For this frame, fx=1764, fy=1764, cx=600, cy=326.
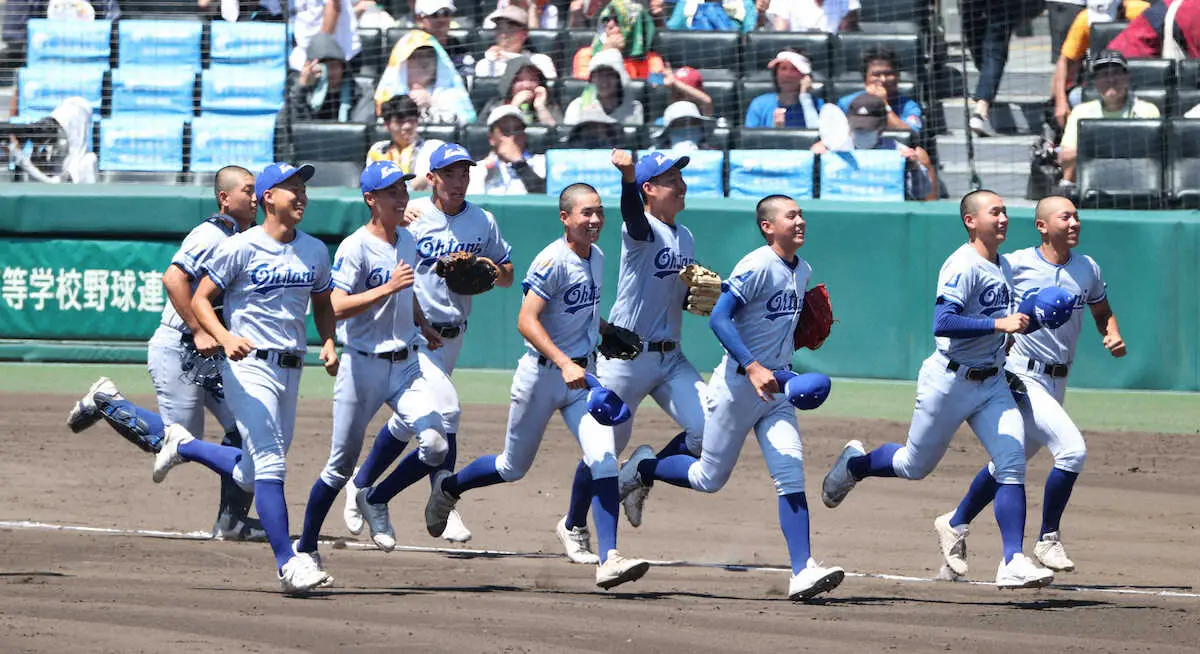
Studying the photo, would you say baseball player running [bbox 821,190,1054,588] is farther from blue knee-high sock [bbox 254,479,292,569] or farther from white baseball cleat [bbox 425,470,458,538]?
blue knee-high sock [bbox 254,479,292,569]

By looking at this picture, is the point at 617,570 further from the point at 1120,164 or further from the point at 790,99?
the point at 790,99

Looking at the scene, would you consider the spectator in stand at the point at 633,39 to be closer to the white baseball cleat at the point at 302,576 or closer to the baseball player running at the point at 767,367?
the baseball player running at the point at 767,367

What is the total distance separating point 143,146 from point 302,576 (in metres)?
8.22

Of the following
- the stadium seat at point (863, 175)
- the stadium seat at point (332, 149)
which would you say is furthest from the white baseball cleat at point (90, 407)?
the stadium seat at point (863, 175)

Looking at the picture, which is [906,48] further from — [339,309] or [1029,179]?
[339,309]

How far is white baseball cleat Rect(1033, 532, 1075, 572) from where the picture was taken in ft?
24.1

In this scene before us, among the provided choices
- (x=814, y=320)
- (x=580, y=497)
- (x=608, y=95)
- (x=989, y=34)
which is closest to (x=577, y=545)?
(x=580, y=497)

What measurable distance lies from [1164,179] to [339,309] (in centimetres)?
740

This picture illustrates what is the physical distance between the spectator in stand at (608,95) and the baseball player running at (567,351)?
20.3 feet

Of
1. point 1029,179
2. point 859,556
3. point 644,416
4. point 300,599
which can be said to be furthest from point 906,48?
point 300,599

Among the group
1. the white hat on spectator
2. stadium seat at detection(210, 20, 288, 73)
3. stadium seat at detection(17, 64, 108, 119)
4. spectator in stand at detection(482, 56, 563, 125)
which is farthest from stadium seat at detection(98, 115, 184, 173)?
spectator in stand at detection(482, 56, 563, 125)

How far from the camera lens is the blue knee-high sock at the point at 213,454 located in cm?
781

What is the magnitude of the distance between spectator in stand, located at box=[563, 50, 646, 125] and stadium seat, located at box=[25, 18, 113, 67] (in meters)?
4.30

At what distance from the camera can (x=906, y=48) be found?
14031 millimetres
